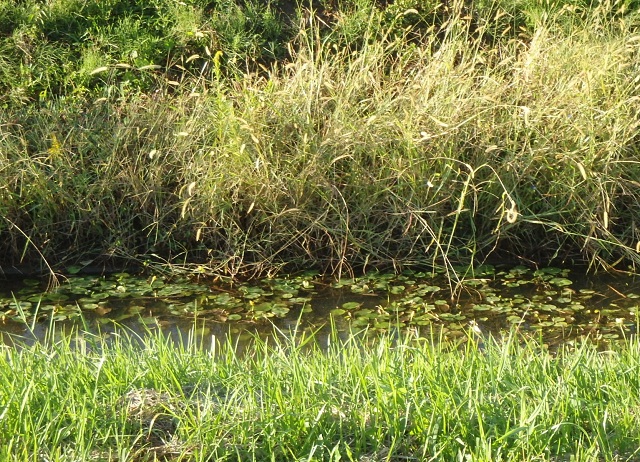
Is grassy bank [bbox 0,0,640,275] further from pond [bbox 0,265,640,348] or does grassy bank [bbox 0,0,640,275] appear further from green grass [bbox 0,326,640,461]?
green grass [bbox 0,326,640,461]

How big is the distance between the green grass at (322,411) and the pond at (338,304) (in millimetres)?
1910

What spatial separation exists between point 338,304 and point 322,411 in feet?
9.25

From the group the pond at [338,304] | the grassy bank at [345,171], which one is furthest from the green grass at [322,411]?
the grassy bank at [345,171]

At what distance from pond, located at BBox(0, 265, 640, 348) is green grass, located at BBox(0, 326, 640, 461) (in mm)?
1910

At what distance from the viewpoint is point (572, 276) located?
6051mm

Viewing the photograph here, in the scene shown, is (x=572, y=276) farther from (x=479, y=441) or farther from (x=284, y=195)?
(x=479, y=441)

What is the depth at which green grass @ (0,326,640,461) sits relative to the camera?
282 cm

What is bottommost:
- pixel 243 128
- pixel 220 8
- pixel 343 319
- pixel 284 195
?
pixel 343 319

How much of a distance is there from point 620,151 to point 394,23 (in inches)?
91.7

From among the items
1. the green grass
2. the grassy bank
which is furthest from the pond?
the green grass

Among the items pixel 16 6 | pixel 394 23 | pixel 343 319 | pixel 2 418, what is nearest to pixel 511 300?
pixel 343 319

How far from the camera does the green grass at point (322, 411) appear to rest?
2824mm

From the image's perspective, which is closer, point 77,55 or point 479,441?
point 479,441

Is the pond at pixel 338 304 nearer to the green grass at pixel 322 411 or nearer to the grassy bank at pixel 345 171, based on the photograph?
the grassy bank at pixel 345 171
